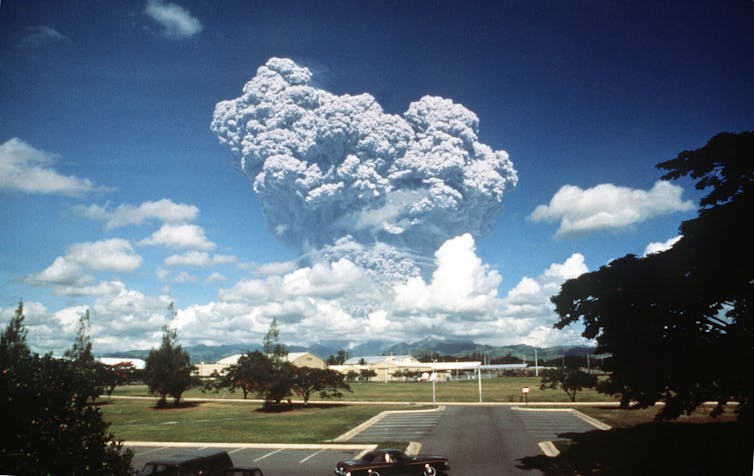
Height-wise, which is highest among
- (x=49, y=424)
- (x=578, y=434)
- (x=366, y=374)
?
(x=49, y=424)

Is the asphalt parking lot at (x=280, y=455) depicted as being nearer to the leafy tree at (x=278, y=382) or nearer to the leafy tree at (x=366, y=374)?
the leafy tree at (x=278, y=382)

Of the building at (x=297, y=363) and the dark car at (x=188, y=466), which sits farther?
the building at (x=297, y=363)

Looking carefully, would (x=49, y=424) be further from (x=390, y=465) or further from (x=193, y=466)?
(x=390, y=465)

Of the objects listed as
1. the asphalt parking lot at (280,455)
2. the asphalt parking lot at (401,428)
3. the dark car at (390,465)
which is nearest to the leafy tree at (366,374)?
the asphalt parking lot at (401,428)

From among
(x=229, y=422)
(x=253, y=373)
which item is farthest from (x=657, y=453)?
(x=253, y=373)

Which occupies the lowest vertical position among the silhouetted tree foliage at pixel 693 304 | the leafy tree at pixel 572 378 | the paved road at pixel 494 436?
the paved road at pixel 494 436

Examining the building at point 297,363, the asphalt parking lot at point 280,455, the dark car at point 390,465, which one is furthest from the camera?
the building at point 297,363

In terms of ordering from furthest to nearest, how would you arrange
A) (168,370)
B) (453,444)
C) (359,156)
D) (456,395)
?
(359,156) → (456,395) → (168,370) → (453,444)

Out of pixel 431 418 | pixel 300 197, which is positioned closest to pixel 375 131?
pixel 300 197
